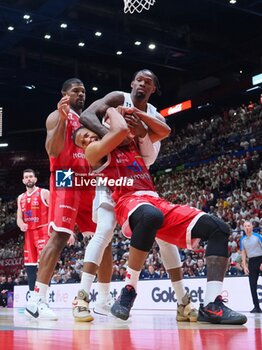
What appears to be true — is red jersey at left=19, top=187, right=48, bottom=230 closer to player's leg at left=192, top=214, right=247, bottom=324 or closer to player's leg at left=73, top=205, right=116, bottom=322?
player's leg at left=73, top=205, right=116, bottom=322

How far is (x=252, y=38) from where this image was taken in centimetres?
2294

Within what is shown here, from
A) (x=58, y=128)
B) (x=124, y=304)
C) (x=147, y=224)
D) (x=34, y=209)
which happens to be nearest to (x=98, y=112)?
Result: (x=58, y=128)

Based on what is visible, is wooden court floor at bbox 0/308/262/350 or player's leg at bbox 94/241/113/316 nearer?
wooden court floor at bbox 0/308/262/350

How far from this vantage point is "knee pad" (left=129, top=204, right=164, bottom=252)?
11.8 ft

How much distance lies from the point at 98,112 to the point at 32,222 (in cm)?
402

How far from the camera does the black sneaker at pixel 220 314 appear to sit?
3.46 m

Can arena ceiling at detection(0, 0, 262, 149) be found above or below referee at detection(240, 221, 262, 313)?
above

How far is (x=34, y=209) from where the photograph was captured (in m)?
7.83

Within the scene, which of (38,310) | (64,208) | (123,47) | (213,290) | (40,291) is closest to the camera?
(213,290)

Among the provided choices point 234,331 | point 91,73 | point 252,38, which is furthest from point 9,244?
point 234,331

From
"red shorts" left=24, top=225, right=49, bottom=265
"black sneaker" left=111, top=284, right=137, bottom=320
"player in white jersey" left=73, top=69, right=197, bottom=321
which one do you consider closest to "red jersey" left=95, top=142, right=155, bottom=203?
"player in white jersey" left=73, top=69, right=197, bottom=321

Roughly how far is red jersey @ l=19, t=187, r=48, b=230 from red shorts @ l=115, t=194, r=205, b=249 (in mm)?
4080

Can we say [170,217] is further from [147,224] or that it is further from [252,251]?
[252,251]

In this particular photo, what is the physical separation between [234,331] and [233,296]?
6.38 m
